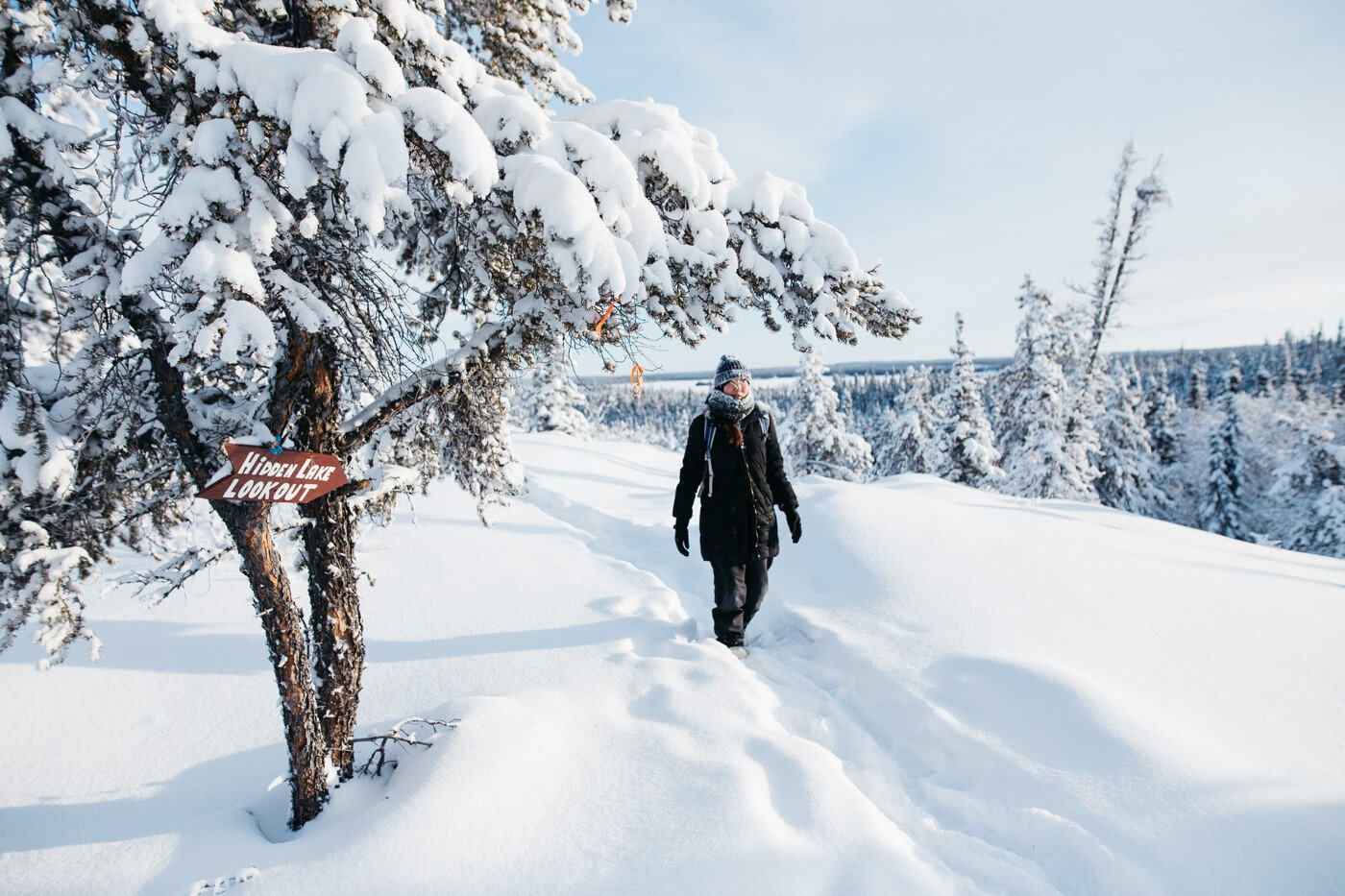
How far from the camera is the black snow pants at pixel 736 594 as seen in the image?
4.59m

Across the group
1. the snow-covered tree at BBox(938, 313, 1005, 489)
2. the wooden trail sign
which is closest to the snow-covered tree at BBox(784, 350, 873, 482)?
the snow-covered tree at BBox(938, 313, 1005, 489)

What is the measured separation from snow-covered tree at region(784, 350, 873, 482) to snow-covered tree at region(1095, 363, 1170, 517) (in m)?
13.3

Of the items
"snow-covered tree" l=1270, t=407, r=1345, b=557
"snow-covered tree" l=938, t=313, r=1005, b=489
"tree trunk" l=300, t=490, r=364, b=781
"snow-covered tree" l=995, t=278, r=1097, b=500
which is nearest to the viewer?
"tree trunk" l=300, t=490, r=364, b=781

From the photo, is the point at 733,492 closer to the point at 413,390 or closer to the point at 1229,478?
the point at 413,390

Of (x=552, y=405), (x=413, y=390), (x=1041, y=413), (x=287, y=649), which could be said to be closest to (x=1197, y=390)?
(x=1041, y=413)

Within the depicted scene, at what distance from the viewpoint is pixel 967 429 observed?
83.4 ft

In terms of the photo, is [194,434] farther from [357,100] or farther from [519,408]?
[519,408]

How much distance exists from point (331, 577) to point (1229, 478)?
144 ft

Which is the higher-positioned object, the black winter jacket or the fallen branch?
the black winter jacket

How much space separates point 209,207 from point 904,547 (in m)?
6.13

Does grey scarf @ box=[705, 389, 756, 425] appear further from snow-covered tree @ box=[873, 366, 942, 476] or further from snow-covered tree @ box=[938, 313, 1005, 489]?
snow-covered tree @ box=[873, 366, 942, 476]

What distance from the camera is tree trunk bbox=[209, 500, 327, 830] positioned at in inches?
99.3

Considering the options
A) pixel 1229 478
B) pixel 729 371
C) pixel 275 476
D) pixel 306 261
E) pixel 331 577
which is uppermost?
pixel 306 261

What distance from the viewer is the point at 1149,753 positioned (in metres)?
2.95
